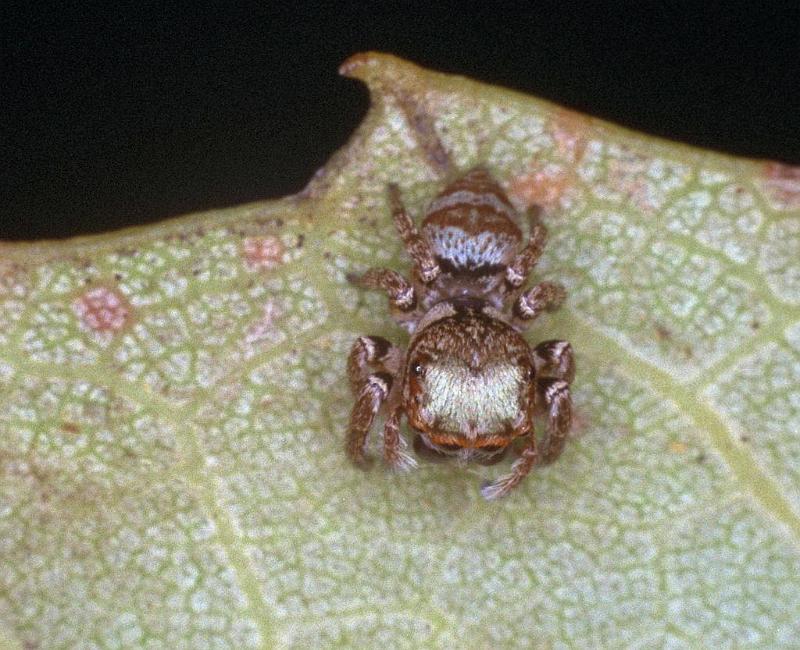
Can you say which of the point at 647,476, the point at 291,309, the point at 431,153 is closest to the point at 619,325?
the point at 647,476

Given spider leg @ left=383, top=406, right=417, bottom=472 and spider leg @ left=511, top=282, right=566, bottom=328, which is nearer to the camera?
spider leg @ left=383, top=406, right=417, bottom=472

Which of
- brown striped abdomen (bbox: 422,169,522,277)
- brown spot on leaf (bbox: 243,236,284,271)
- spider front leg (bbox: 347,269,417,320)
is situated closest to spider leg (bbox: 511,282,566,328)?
brown striped abdomen (bbox: 422,169,522,277)

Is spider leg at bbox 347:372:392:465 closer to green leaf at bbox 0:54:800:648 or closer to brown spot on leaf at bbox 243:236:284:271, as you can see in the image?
green leaf at bbox 0:54:800:648

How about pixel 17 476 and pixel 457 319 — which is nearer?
pixel 17 476

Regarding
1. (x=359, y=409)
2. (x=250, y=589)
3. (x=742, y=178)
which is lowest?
(x=250, y=589)

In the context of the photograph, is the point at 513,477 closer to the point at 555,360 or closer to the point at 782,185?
the point at 555,360

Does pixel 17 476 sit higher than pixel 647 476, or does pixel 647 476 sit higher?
pixel 647 476

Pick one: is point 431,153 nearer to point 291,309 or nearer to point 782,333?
point 291,309
